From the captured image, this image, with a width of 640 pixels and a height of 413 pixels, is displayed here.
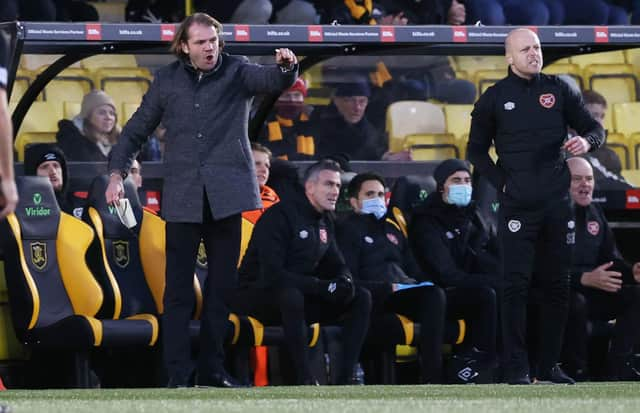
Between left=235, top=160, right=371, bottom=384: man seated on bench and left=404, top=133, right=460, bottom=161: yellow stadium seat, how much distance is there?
1.60 metres

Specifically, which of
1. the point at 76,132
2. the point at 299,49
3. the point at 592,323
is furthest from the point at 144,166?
the point at 592,323

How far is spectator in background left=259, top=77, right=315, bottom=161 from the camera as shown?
12.4 m

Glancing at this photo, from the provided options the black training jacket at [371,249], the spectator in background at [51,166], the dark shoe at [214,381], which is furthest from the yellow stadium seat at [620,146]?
the dark shoe at [214,381]

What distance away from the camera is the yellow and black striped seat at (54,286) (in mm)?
10648

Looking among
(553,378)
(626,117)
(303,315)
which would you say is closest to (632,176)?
(626,117)

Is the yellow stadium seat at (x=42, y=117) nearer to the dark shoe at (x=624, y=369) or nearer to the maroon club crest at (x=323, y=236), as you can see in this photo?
the maroon club crest at (x=323, y=236)

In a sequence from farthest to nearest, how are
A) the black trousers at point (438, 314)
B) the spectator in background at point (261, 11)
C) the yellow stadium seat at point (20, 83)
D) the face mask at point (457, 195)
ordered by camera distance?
the spectator in background at point (261, 11) < the face mask at point (457, 195) < the yellow stadium seat at point (20, 83) < the black trousers at point (438, 314)

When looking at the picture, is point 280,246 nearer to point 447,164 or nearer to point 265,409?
point 447,164

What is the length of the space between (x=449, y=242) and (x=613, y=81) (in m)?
2.05

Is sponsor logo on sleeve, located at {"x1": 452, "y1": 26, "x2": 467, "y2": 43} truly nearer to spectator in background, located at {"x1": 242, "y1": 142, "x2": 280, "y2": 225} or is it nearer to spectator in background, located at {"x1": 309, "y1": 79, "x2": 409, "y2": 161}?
spectator in background, located at {"x1": 309, "y1": 79, "x2": 409, "y2": 161}

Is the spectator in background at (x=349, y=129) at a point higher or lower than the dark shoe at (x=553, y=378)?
higher

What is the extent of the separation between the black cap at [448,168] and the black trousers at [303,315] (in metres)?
1.26

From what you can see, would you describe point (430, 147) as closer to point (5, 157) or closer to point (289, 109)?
point (289, 109)

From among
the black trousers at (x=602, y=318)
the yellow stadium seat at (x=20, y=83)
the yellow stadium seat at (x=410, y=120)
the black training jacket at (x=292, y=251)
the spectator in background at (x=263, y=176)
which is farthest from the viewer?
the yellow stadium seat at (x=410, y=120)
